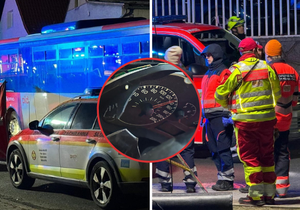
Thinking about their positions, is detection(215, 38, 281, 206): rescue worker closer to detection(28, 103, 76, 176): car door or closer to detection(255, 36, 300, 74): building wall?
detection(255, 36, 300, 74): building wall

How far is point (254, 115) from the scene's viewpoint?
12.5 ft

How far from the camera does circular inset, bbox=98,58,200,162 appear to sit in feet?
11.8

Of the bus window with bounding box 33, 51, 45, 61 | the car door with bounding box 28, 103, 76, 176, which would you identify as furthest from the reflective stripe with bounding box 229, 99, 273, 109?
the bus window with bounding box 33, 51, 45, 61

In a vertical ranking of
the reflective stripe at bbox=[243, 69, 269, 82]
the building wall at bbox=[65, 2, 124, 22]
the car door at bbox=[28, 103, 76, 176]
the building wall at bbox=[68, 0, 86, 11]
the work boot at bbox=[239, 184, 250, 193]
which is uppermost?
the building wall at bbox=[68, 0, 86, 11]

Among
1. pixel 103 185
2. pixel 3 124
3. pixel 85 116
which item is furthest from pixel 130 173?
pixel 3 124

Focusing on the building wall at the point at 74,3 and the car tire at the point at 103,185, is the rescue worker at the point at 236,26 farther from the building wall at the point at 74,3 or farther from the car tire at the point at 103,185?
the car tire at the point at 103,185

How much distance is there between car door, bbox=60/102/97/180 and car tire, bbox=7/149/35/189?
36 centimetres

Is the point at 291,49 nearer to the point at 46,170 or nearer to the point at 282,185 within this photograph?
the point at 282,185

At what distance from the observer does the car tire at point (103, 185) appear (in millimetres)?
3762

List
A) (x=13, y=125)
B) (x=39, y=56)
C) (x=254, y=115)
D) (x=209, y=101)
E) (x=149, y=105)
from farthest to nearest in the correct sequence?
(x=13, y=125)
(x=39, y=56)
(x=254, y=115)
(x=209, y=101)
(x=149, y=105)

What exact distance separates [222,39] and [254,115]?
571 mm

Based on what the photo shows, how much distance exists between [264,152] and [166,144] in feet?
2.27

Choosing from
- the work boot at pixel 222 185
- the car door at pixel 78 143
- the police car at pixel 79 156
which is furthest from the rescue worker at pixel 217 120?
the car door at pixel 78 143

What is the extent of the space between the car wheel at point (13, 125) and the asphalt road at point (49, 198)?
29 centimetres
